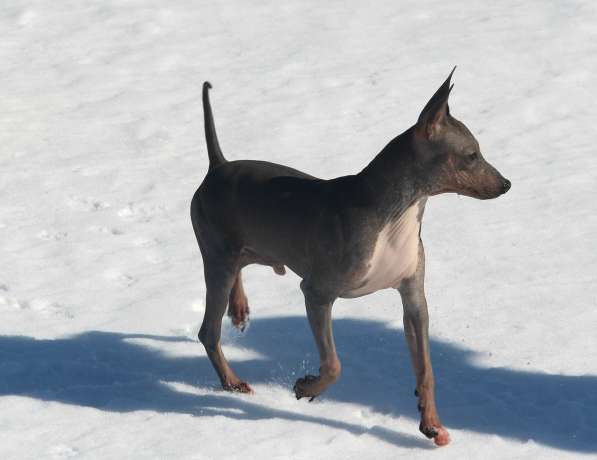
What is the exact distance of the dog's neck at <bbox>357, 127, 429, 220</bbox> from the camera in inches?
201

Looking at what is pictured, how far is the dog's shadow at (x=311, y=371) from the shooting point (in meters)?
5.72

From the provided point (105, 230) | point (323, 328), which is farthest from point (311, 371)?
point (105, 230)

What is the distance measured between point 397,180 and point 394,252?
0.36m

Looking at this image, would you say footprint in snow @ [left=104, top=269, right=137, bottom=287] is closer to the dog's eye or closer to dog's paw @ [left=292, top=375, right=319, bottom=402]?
dog's paw @ [left=292, top=375, right=319, bottom=402]

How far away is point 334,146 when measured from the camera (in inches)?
388

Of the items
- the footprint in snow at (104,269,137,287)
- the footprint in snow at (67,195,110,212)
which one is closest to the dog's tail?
the footprint in snow at (104,269,137,287)

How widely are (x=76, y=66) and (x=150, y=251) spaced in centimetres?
455

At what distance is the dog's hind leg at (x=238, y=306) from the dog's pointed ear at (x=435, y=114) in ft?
6.04

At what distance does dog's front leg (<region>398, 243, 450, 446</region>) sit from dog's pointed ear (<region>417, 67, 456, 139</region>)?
2.20 ft

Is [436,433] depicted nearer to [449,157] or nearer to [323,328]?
[323,328]

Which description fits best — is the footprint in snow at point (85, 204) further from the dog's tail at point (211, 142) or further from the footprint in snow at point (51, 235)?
the dog's tail at point (211, 142)

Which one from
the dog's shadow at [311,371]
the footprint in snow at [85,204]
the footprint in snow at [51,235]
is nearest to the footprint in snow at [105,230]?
the footprint in snow at [51,235]

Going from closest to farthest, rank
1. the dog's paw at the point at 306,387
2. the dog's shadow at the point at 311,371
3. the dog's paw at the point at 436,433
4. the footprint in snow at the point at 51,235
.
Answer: the dog's paw at the point at 436,433
the dog's paw at the point at 306,387
the dog's shadow at the point at 311,371
the footprint in snow at the point at 51,235

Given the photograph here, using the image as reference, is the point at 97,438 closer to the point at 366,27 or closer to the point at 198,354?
the point at 198,354
